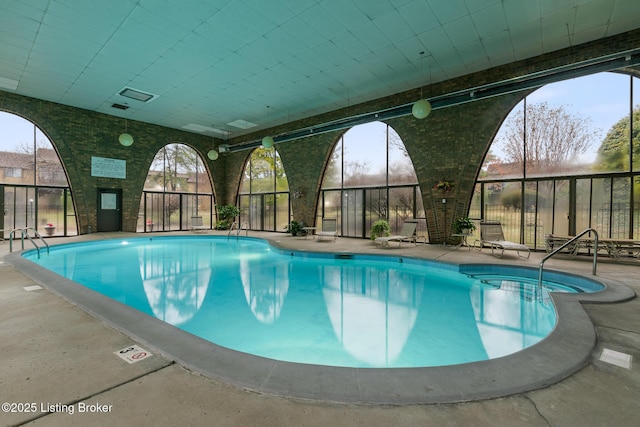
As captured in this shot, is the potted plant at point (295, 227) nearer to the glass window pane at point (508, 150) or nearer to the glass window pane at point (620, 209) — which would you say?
the glass window pane at point (508, 150)

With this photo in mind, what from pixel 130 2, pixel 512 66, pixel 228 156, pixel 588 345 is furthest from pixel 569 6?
pixel 228 156

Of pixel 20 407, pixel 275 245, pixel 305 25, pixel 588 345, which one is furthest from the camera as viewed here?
pixel 275 245

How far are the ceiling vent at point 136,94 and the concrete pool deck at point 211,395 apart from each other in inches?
305

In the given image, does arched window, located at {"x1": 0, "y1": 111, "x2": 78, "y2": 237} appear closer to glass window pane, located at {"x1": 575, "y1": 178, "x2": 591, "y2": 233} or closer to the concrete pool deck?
the concrete pool deck

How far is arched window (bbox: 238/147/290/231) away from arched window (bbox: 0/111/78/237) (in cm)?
616

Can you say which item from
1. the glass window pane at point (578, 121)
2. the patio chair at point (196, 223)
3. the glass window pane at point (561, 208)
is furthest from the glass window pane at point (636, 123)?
the patio chair at point (196, 223)

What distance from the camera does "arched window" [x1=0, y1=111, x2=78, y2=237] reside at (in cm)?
881

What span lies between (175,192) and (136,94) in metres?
4.83

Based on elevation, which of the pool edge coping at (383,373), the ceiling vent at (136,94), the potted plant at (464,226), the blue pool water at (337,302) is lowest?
the blue pool water at (337,302)

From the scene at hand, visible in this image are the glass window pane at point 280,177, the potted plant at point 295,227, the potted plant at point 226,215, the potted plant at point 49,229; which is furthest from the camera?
the potted plant at point 226,215

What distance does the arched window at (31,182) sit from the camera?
881 centimetres

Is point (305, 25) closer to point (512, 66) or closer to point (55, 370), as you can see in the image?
point (512, 66)

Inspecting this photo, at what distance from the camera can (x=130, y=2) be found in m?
4.59

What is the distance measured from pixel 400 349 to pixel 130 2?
6.08m
